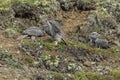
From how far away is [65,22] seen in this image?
48.9 feet

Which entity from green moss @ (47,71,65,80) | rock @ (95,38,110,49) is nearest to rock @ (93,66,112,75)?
rock @ (95,38,110,49)

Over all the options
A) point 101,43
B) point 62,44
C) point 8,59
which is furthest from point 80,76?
point 101,43

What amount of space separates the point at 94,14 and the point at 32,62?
15.5 ft

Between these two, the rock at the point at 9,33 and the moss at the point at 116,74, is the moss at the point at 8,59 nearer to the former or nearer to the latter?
the rock at the point at 9,33

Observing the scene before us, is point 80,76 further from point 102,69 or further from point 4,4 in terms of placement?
point 4,4

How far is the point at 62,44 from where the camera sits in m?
12.9

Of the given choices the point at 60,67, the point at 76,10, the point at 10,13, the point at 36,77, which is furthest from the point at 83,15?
the point at 36,77

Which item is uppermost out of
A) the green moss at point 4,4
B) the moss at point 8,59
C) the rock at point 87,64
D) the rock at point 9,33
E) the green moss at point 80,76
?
the green moss at point 4,4

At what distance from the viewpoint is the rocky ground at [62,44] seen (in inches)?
441

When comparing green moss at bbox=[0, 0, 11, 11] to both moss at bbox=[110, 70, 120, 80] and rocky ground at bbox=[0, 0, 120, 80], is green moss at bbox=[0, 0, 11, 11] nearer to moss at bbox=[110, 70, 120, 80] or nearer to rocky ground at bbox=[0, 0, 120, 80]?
rocky ground at bbox=[0, 0, 120, 80]

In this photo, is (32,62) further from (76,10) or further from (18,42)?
(76,10)

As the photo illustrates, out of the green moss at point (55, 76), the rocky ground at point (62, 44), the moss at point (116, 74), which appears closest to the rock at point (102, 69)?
the rocky ground at point (62, 44)

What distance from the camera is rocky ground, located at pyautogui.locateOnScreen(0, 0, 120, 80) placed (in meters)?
11.2

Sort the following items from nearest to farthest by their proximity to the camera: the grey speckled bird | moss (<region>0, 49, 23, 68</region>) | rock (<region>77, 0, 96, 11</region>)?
moss (<region>0, 49, 23, 68</region>), the grey speckled bird, rock (<region>77, 0, 96, 11</region>)
